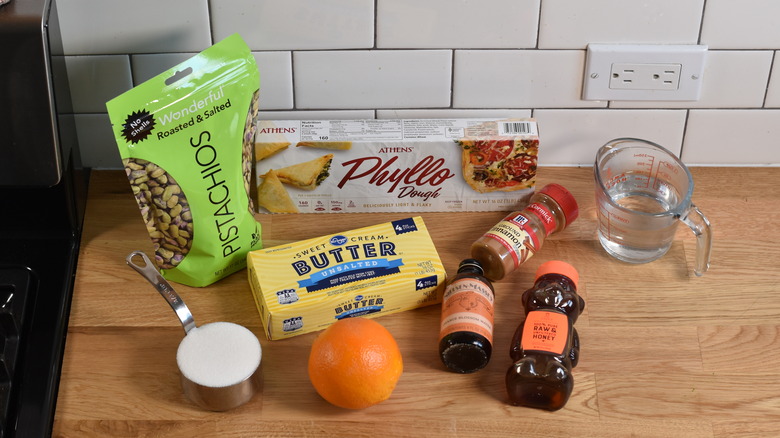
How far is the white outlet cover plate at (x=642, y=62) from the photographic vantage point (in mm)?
1162

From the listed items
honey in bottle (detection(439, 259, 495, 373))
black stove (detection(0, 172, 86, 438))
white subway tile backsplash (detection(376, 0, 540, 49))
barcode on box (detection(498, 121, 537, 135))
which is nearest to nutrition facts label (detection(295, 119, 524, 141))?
barcode on box (detection(498, 121, 537, 135))

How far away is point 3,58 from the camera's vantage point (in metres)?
0.95

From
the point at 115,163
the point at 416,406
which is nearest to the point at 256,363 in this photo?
Answer: the point at 416,406

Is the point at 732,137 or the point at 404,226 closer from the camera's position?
the point at 404,226

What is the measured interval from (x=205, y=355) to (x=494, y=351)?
12.9 inches

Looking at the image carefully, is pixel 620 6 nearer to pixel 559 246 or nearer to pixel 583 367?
pixel 559 246

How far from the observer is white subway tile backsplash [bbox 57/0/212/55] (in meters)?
1.12

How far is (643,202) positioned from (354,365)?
1.64ft

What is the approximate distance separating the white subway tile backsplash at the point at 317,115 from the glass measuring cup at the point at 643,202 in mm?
327

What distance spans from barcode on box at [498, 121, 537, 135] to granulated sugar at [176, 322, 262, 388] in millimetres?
424

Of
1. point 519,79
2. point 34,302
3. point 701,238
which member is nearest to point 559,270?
point 701,238

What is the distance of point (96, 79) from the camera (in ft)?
3.86

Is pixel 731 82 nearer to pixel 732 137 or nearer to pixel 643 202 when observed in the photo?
pixel 732 137

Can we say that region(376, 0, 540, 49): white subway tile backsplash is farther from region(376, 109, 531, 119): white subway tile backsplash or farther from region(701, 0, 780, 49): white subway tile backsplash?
region(701, 0, 780, 49): white subway tile backsplash
